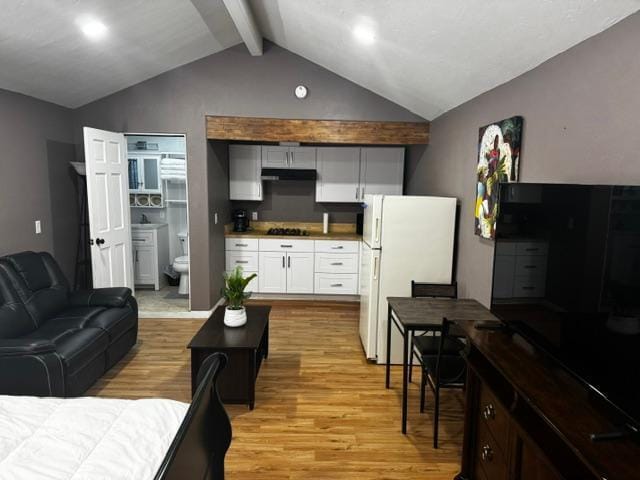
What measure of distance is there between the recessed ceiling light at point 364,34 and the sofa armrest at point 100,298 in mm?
2995

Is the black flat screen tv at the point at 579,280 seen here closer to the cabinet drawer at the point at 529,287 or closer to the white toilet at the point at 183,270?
the cabinet drawer at the point at 529,287

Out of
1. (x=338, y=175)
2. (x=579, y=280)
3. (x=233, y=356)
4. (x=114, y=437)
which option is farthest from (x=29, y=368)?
(x=338, y=175)

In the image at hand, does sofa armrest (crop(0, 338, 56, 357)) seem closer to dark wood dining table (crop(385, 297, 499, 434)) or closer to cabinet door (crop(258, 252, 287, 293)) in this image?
dark wood dining table (crop(385, 297, 499, 434))

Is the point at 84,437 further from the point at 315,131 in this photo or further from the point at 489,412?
the point at 315,131

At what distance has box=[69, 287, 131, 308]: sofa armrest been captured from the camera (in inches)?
140

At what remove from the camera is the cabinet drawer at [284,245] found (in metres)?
5.41

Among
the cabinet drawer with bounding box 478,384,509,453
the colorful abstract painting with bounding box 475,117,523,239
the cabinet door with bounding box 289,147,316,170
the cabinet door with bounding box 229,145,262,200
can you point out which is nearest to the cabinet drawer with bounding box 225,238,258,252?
the cabinet door with bounding box 229,145,262,200

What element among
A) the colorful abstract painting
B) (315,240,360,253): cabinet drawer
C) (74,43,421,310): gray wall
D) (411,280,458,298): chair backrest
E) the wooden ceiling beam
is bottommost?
(411,280,458,298): chair backrest

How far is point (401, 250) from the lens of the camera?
11.5 feet

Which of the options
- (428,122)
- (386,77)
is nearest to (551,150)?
(386,77)

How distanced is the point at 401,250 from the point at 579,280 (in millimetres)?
2029

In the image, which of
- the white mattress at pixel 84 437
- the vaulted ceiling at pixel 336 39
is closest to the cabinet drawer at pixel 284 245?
the vaulted ceiling at pixel 336 39

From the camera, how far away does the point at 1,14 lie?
8.25ft

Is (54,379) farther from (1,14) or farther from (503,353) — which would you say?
(503,353)
